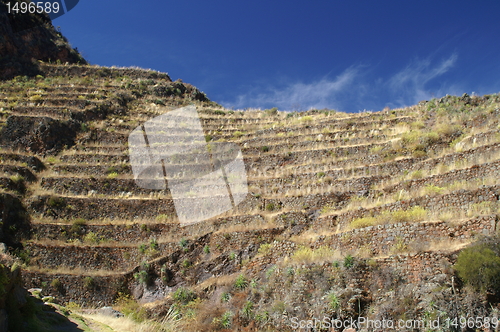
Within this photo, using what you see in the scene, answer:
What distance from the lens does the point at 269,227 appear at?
1650cm

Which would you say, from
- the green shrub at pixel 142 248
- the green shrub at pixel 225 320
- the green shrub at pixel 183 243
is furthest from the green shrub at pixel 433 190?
the green shrub at pixel 142 248

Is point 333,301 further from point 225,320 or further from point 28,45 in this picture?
point 28,45

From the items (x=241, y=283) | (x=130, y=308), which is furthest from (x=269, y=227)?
(x=130, y=308)

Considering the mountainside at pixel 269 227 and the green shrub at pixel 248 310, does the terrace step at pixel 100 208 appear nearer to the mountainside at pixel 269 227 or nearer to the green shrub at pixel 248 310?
the mountainside at pixel 269 227

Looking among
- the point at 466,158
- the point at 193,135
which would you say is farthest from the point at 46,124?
the point at 466,158

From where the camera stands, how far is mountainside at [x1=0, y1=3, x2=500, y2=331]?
10.1m

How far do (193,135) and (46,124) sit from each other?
34.9 feet

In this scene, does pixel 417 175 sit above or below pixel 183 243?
above

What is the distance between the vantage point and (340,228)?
574 inches

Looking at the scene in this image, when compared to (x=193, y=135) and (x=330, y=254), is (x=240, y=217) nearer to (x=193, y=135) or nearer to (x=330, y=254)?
(x=330, y=254)

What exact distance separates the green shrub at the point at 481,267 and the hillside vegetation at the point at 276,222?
0.11 feet

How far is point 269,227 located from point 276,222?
0.48 m

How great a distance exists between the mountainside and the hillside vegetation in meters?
0.07

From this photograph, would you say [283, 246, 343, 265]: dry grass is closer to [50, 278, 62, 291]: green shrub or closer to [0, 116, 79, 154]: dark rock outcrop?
[50, 278, 62, 291]: green shrub
